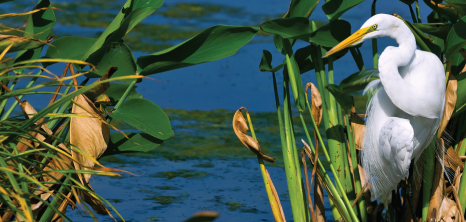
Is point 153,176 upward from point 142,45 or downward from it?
downward

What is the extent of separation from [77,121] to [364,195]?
31.8 inches

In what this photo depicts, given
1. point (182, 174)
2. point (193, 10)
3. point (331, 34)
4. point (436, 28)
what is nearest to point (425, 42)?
point (436, 28)

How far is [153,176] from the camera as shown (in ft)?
6.49

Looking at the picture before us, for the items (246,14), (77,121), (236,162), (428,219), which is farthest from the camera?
(246,14)

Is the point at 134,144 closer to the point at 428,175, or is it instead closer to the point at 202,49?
the point at 202,49

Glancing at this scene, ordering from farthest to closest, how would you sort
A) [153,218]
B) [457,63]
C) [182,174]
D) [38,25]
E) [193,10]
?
[193,10], [182,174], [153,218], [457,63], [38,25]

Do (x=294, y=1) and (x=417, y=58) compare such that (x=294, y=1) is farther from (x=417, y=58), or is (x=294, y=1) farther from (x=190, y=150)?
(x=190, y=150)

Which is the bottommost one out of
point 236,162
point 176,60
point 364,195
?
point 236,162

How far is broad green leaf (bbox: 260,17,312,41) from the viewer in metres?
1.04

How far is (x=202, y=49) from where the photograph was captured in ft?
3.53

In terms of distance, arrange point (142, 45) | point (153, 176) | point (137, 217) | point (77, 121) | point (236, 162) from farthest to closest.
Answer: point (142, 45) → point (236, 162) → point (153, 176) → point (137, 217) → point (77, 121)

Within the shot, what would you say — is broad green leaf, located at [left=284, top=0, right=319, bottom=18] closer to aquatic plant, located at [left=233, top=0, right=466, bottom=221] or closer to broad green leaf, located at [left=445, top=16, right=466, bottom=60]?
aquatic plant, located at [left=233, top=0, right=466, bottom=221]

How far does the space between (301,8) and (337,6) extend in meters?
0.09

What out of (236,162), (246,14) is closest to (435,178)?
(236,162)
